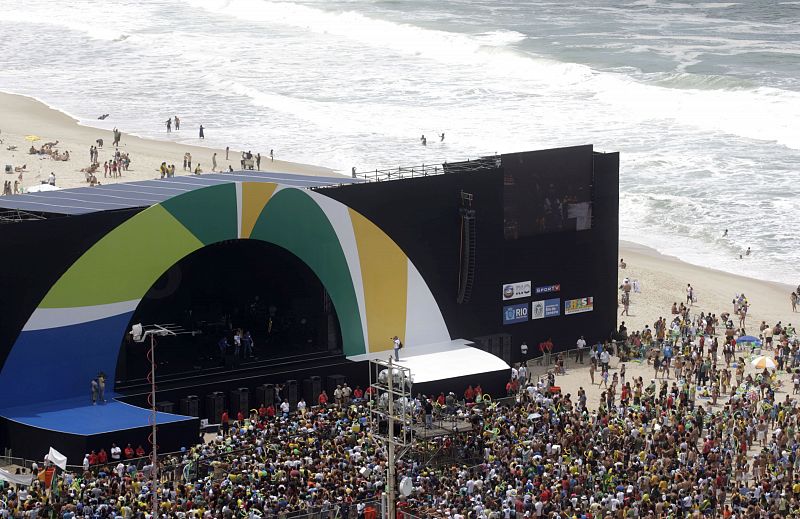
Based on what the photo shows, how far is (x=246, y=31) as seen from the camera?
124m

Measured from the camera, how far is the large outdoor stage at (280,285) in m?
37.2

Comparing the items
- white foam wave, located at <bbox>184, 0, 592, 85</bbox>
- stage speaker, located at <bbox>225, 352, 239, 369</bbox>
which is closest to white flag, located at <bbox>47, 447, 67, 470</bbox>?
stage speaker, located at <bbox>225, 352, 239, 369</bbox>

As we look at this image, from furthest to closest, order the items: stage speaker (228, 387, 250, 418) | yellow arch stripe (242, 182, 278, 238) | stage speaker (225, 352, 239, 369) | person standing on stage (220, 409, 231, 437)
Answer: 1. stage speaker (225, 352, 239, 369)
2. yellow arch stripe (242, 182, 278, 238)
3. stage speaker (228, 387, 250, 418)
4. person standing on stage (220, 409, 231, 437)

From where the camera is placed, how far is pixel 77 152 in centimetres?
7244

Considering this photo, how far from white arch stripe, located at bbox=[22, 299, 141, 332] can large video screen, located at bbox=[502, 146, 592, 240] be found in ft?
39.7

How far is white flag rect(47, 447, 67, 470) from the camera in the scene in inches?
1356

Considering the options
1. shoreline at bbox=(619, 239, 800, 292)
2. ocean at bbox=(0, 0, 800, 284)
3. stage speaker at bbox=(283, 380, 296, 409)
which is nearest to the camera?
stage speaker at bbox=(283, 380, 296, 409)

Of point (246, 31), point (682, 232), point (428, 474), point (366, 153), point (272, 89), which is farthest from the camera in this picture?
point (246, 31)

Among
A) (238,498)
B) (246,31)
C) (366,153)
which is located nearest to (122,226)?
(238,498)

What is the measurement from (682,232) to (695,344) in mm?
18925

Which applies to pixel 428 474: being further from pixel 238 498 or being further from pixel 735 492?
pixel 735 492

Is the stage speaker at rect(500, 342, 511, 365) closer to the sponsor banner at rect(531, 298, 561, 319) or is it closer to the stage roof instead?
the sponsor banner at rect(531, 298, 561, 319)

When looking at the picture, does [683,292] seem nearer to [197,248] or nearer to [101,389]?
[197,248]

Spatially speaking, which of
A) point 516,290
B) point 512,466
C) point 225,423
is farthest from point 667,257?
point 512,466
